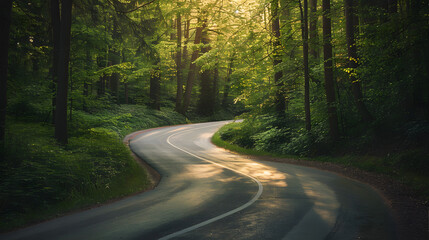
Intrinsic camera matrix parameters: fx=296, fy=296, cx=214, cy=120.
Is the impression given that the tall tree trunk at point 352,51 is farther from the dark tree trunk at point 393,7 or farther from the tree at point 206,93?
the tree at point 206,93

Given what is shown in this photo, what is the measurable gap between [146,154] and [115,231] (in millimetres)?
12500

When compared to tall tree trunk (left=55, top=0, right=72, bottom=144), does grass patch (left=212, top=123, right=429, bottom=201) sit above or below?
below

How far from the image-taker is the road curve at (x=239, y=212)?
562cm

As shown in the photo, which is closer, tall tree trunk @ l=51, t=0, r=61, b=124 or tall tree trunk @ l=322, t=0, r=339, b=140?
tall tree trunk @ l=51, t=0, r=61, b=124

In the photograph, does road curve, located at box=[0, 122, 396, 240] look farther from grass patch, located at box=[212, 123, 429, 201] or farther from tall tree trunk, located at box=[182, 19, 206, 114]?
tall tree trunk, located at box=[182, 19, 206, 114]

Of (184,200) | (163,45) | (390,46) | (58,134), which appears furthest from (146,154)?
(163,45)

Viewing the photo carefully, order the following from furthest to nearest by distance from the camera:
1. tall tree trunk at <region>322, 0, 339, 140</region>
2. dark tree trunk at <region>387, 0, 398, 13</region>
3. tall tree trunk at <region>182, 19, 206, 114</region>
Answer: tall tree trunk at <region>182, 19, 206, 114</region> → tall tree trunk at <region>322, 0, 339, 140</region> → dark tree trunk at <region>387, 0, 398, 13</region>

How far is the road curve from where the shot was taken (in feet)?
18.4

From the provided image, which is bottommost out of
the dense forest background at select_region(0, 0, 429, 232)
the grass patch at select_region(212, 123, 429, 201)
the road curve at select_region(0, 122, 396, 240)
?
the road curve at select_region(0, 122, 396, 240)

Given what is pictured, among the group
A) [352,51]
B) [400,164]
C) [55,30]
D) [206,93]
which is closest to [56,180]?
[55,30]

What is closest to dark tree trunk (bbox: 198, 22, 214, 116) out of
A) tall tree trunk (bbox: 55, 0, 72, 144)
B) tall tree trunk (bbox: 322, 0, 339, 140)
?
tall tree trunk (bbox: 322, 0, 339, 140)

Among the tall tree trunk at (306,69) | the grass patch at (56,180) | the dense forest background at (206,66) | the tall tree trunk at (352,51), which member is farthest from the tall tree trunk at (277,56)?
the grass patch at (56,180)

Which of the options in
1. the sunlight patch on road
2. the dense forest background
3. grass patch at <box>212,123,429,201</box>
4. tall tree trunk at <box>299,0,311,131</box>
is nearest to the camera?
the dense forest background

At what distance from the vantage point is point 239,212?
22.8 feet
